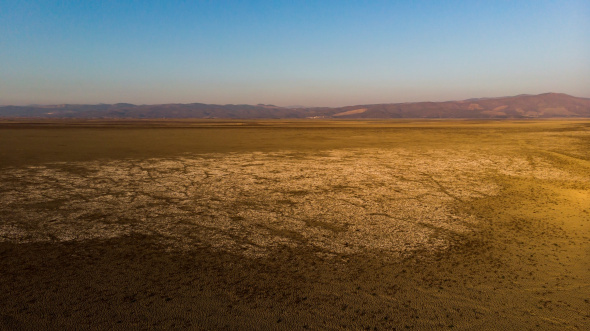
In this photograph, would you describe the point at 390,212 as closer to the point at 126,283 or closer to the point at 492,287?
the point at 492,287

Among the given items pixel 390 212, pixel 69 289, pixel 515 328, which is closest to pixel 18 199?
pixel 69 289

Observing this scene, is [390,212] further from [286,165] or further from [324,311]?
[286,165]

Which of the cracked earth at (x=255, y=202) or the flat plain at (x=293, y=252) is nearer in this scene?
the flat plain at (x=293, y=252)

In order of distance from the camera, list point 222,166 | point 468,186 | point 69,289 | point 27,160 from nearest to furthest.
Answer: point 69,289 → point 468,186 → point 222,166 → point 27,160

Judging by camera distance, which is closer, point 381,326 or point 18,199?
point 381,326

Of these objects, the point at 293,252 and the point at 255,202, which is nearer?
the point at 293,252

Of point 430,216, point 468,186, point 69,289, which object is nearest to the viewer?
point 69,289

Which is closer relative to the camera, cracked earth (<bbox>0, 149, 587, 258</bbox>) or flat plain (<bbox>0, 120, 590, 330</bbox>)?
flat plain (<bbox>0, 120, 590, 330</bbox>)
